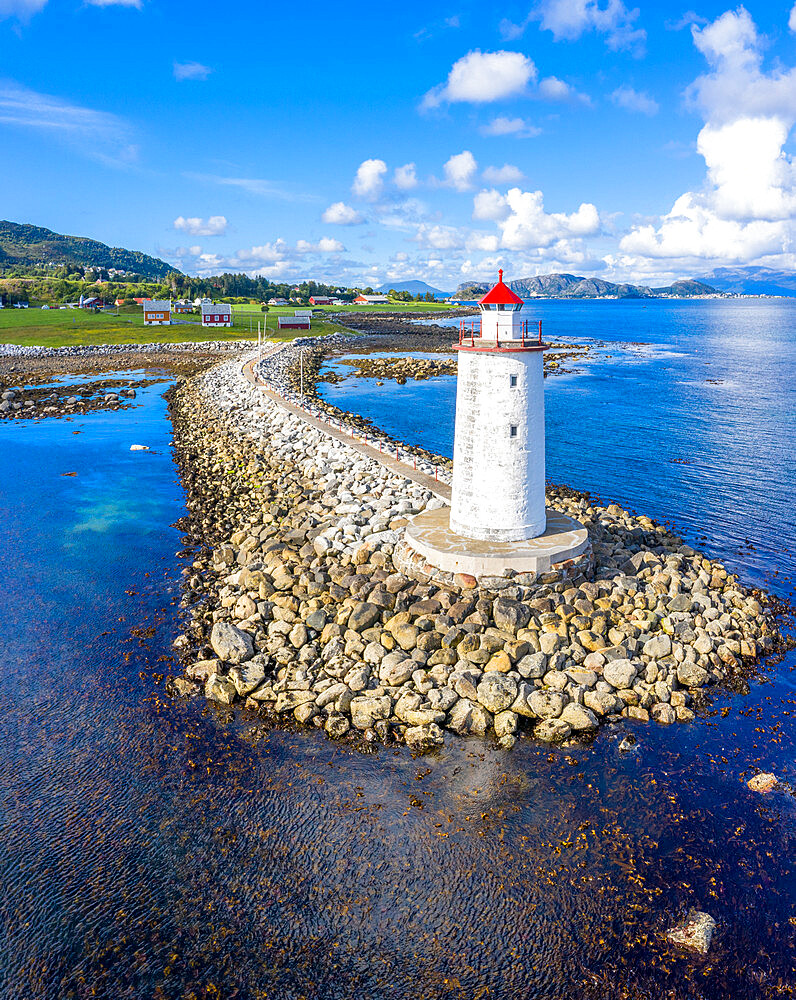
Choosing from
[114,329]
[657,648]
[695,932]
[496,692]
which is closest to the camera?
[695,932]

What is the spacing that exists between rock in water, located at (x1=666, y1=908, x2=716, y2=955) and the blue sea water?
611 inches

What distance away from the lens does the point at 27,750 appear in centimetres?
1636

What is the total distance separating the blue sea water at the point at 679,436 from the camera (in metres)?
31.1

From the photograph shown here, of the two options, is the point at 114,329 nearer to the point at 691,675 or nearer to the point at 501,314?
the point at 501,314

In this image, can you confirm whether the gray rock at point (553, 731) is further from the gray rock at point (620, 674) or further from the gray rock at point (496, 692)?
the gray rock at point (620, 674)

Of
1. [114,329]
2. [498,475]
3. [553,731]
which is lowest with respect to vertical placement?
[553,731]

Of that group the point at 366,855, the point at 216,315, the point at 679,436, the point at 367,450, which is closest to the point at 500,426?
the point at 366,855

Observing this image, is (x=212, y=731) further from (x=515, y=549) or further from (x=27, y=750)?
(x=515, y=549)

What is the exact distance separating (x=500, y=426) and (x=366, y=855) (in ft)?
39.2

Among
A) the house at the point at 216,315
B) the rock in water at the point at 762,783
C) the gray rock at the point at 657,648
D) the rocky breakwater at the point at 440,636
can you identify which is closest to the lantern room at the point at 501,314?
the rocky breakwater at the point at 440,636

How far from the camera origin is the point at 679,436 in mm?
49781

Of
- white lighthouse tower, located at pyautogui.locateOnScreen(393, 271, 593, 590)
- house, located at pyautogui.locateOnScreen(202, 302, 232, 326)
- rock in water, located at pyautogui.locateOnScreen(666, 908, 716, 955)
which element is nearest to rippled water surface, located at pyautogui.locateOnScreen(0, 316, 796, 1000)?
rock in water, located at pyautogui.locateOnScreen(666, 908, 716, 955)

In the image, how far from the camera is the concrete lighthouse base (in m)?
20.3

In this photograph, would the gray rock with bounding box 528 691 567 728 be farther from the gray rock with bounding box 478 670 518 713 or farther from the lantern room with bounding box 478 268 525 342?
the lantern room with bounding box 478 268 525 342
